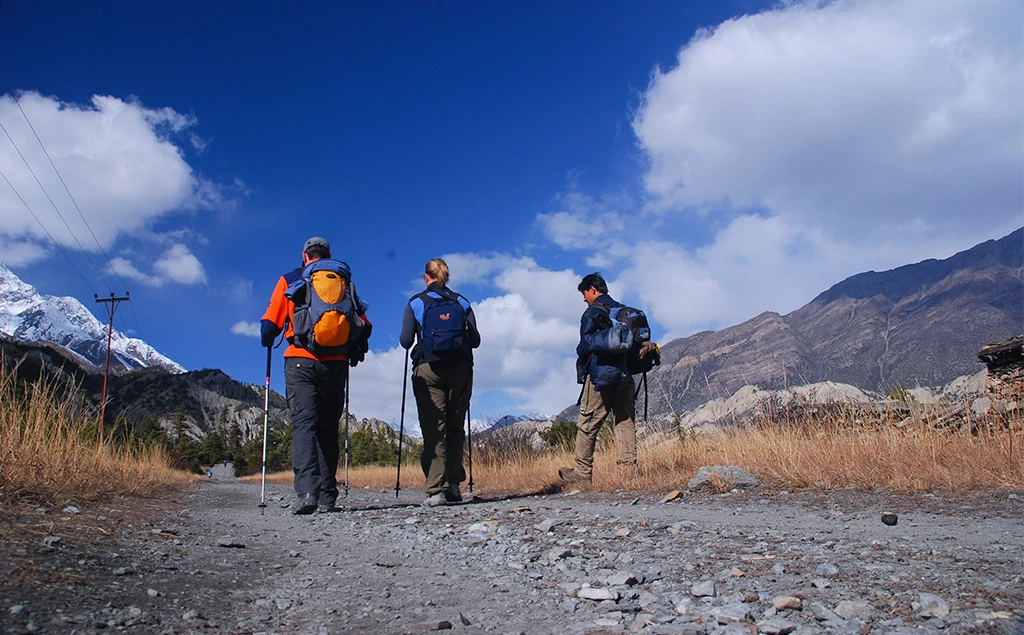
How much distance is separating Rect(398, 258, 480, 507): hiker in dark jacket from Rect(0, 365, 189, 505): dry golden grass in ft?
9.11

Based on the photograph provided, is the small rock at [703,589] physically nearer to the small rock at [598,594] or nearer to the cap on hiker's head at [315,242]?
the small rock at [598,594]

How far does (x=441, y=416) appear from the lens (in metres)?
6.14

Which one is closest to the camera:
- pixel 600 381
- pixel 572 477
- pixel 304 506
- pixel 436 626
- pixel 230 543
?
pixel 436 626

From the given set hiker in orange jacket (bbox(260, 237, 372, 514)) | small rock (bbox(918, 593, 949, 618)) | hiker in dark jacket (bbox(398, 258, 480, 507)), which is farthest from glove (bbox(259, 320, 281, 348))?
small rock (bbox(918, 593, 949, 618))

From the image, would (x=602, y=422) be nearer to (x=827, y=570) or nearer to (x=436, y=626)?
(x=827, y=570)

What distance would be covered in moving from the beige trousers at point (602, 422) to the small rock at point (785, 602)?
14.8 ft

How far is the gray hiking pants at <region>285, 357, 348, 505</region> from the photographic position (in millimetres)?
5223

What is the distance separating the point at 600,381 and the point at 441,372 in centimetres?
167

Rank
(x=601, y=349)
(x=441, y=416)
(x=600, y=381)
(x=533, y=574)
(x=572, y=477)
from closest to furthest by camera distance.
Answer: (x=533, y=574) < (x=441, y=416) < (x=601, y=349) < (x=600, y=381) < (x=572, y=477)

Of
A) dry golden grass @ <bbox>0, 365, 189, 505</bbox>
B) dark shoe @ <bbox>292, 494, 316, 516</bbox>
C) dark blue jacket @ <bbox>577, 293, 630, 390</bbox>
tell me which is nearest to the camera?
dry golden grass @ <bbox>0, 365, 189, 505</bbox>

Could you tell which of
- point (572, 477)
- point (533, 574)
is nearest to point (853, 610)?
point (533, 574)

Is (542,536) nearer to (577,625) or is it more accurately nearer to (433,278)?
(577,625)

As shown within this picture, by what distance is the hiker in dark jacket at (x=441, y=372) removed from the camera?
5.91m

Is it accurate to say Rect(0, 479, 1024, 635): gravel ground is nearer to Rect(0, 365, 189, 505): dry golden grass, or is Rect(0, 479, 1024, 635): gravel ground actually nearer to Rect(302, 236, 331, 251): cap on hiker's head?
Rect(0, 365, 189, 505): dry golden grass
